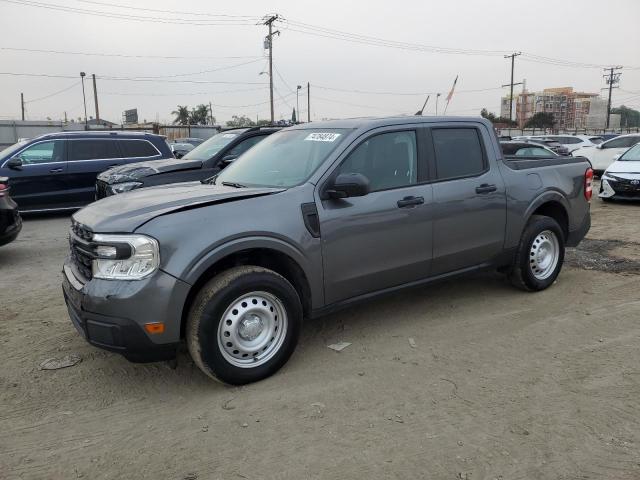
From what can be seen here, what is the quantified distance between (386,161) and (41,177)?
8483 millimetres

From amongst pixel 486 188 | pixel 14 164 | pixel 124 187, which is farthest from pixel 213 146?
pixel 486 188

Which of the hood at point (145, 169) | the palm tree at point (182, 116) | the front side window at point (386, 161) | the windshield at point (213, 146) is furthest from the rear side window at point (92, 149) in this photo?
the palm tree at point (182, 116)

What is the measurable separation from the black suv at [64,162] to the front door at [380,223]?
8139 millimetres

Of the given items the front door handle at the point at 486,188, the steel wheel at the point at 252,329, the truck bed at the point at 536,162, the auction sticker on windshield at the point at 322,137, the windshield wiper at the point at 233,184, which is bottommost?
the steel wheel at the point at 252,329

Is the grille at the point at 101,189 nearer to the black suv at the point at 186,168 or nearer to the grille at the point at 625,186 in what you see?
the black suv at the point at 186,168

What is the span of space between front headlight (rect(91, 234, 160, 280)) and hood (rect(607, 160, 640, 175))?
11.6 metres

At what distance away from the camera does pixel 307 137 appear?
4.46m

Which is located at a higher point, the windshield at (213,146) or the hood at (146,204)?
the windshield at (213,146)

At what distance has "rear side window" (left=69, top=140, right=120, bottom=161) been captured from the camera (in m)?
10.7

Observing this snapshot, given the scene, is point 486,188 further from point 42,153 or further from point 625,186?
point 42,153

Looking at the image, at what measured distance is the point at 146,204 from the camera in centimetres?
357

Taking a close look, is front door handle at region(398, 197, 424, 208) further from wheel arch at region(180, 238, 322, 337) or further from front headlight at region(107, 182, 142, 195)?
front headlight at region(107, 182, 142, 195)

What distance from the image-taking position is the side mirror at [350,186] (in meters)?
3.69

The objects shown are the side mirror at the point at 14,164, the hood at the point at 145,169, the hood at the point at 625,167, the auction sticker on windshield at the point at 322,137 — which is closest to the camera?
the auction sticker on windshield at the point at 322,137
